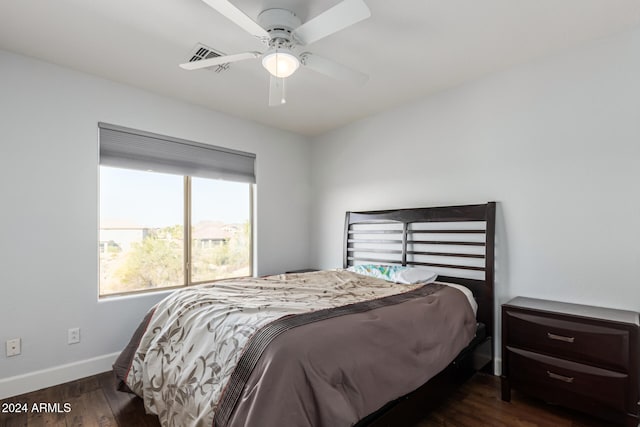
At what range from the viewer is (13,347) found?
2.35 m

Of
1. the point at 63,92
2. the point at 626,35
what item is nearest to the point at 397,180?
the point at 626,35

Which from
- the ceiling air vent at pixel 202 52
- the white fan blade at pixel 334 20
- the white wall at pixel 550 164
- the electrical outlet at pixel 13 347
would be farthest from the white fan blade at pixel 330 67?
the electrical outlet at pixel 13 347

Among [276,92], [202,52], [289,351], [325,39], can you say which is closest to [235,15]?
[276,92]

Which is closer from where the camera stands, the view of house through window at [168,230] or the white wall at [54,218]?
the white wall at [54,218]

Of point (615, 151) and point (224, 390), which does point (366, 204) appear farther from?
point (224, 390)

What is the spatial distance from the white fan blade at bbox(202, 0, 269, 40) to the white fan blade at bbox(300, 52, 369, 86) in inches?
11.5

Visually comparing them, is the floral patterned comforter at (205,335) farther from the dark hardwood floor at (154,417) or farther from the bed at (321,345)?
the dark hardwood floor at (154,417)

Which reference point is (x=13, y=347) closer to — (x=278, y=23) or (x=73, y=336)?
(x=73, y=336)

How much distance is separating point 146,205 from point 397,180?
258 cm

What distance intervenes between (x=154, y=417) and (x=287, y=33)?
253 centimetres

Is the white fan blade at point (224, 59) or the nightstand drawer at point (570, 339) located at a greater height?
the white fan blade at point (224, 59)

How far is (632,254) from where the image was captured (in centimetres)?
205

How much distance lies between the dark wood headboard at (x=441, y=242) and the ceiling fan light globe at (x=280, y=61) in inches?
72.6

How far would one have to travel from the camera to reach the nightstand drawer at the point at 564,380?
1819mm
